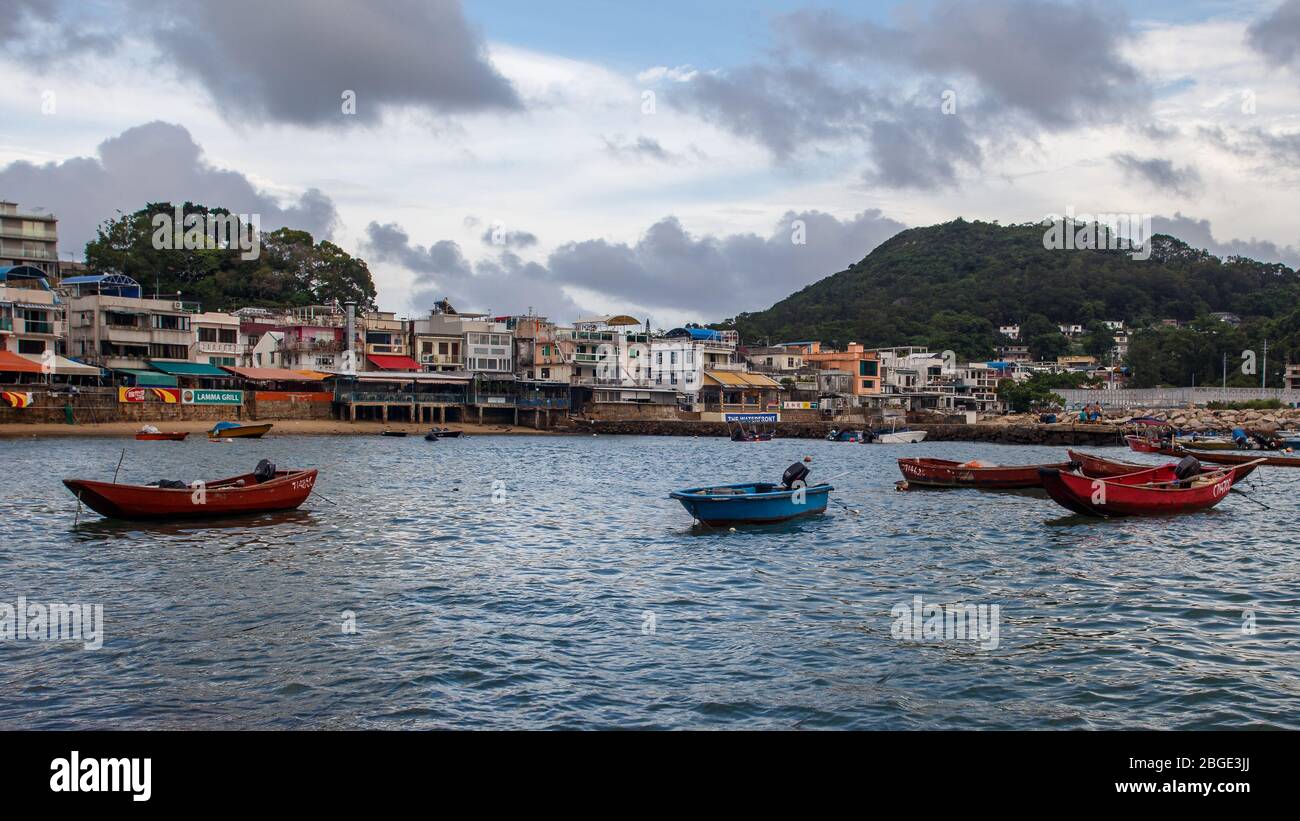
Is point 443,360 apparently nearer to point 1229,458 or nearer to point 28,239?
point 28,239

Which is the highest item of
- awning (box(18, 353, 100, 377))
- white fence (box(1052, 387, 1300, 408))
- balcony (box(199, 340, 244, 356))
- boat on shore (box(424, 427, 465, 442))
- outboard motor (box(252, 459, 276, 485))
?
balcony (box(199, 340, 244, 356))

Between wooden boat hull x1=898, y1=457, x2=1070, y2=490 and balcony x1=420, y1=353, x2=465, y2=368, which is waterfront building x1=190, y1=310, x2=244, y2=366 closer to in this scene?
balcony x1=420, y1=353, x2=465, y2=368

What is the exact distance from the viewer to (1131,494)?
2973cm

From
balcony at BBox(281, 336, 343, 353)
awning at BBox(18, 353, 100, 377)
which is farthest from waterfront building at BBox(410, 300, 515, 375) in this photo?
awning at BBox(18, 353, 100, 377)

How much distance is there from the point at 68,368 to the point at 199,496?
2055 inches

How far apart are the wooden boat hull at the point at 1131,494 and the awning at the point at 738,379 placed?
70.5 metres

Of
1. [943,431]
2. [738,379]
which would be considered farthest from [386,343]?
[943,431]

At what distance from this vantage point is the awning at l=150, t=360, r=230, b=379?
77.2 meters

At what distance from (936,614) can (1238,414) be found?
87487 mm

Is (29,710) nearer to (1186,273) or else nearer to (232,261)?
(232,261)

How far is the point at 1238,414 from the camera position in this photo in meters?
89.8

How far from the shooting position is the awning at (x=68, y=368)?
6981cm

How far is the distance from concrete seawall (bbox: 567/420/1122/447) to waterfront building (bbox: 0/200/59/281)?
189ft
